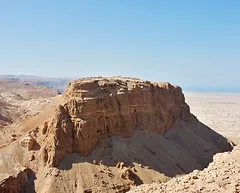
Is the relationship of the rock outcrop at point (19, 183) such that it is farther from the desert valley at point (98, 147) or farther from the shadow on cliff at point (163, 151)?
the shadow on cliff at point (163, 151)

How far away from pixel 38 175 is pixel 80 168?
4.46 m

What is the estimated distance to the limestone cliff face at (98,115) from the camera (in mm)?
40188

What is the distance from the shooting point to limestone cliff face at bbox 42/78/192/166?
132 feet

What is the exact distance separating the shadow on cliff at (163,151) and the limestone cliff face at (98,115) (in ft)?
3.37

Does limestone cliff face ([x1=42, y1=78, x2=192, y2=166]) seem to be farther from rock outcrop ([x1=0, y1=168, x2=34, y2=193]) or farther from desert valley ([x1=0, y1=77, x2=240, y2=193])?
rock outcrop ([x1=0, y1=168, x2=34, y2=193])

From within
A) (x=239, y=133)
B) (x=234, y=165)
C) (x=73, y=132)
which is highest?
(x=234, y=165)

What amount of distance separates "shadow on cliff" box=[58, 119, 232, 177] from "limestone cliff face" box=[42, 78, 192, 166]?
1028 millimetres

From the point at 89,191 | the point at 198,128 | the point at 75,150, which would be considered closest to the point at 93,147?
the point at 75,150

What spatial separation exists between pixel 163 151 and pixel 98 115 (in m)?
10.2

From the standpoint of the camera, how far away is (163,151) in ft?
155

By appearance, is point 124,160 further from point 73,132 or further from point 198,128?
point 198,128

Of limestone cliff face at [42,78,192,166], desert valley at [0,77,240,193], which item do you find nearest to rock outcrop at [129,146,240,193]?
desert valley at [0,77,240,193]

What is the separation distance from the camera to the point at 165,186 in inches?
649

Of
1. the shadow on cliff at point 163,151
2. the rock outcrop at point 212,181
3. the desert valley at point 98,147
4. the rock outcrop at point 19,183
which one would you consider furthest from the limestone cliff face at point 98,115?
the rock outcrop at point 212,181
